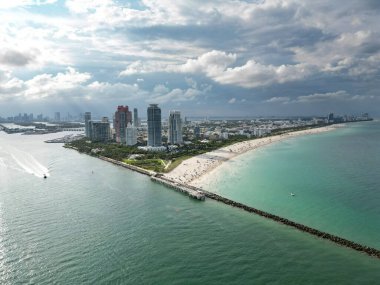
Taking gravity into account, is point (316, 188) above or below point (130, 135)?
below

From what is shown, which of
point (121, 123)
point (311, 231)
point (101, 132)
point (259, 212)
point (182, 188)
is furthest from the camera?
point (101, 132)

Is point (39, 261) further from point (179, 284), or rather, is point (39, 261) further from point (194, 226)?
point (194, 226)

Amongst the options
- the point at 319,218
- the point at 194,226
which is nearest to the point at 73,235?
the point at 194,226

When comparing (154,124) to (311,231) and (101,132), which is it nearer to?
(101,132)

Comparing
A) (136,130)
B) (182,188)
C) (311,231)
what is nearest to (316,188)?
(311,231)

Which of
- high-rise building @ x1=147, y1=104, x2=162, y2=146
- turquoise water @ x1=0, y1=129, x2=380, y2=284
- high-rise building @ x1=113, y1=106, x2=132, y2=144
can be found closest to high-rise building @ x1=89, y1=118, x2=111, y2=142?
high-rise building @ x1=113, y1=106, x2=132, y2=144

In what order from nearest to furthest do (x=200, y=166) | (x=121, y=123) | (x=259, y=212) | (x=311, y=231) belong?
(x=311, y=231)
(x=259, y=212)
(x=200, y=166)
(x=121, y=123)
